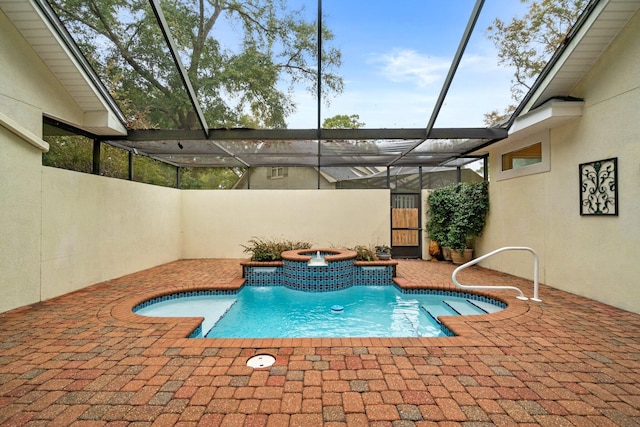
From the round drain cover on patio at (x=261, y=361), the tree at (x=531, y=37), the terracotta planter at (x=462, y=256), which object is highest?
the tree at (x=531, y=37)

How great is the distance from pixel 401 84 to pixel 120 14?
6247 millimetres

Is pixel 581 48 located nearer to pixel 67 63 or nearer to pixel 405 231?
pixel 405 231

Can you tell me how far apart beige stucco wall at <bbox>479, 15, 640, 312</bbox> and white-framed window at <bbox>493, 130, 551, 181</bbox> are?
0.17 metres

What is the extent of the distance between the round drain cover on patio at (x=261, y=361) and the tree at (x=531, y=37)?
6.78 m

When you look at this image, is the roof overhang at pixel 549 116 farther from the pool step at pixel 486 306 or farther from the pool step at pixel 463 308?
the pool step at pixel 463 308

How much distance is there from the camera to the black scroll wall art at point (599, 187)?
4.78 m

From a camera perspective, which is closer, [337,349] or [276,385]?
[276,385]

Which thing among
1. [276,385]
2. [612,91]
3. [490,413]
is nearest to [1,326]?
[276,385]

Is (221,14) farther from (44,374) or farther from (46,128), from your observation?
(44,374)

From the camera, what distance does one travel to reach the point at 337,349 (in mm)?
3293

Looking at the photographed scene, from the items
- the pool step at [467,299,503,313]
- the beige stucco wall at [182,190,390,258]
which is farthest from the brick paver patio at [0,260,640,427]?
the beige stucco wall at [182,190,390,258]

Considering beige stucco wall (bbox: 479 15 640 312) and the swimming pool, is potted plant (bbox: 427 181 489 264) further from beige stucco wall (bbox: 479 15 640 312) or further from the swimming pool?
the swimming pool

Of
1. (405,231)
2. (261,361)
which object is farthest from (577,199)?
(261,361)

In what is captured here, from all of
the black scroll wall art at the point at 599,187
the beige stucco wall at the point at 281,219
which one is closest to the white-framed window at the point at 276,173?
the beige stucco wall at the point at 281,219
